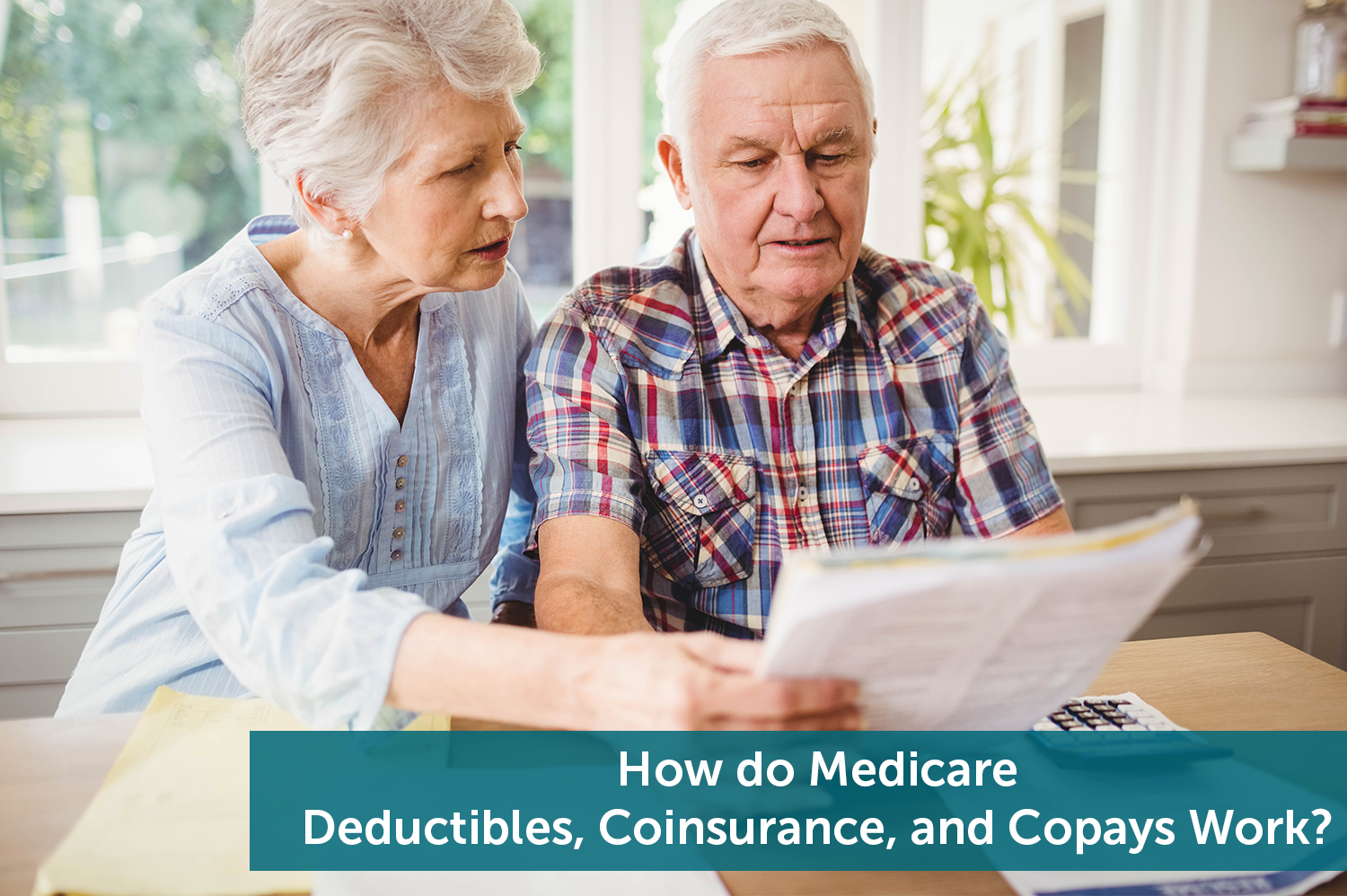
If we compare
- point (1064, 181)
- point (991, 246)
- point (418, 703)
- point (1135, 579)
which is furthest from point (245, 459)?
point (1064, 181)

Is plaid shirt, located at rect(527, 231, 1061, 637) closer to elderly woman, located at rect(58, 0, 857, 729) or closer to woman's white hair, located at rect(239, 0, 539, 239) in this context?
elderly woman, located at rect(58, 0, 857, 729)

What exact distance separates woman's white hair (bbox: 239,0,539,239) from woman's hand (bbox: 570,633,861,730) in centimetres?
58

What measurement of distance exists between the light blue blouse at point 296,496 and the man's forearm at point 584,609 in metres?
0.15

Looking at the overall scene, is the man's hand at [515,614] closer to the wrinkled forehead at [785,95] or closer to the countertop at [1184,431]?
the wrinkled forehead at [785,95]

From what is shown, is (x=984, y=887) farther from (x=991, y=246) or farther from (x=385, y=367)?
(x=991, y=246)

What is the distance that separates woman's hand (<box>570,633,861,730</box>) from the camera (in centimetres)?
65

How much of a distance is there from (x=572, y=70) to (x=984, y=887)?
209 centimetres

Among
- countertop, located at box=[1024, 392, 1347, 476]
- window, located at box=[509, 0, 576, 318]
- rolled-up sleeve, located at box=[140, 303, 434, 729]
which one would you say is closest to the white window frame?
countertop, located at box=[1024, 392, 1347, 476]

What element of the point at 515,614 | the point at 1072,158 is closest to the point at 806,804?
the point at 515,614

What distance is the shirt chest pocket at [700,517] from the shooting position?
1250mm

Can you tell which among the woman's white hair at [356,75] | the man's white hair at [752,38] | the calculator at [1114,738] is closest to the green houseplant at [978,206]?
the man's white hair at [752,38]

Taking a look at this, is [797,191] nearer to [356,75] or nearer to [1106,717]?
[356,75]

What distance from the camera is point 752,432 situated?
1.29 meters

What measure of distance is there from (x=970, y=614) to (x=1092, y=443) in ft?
5.43
